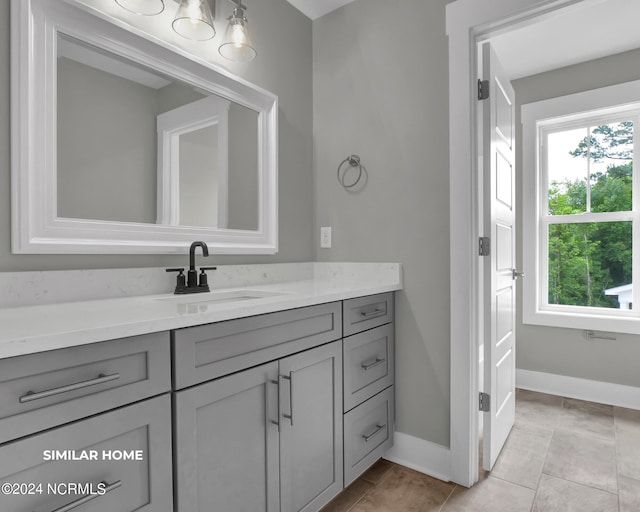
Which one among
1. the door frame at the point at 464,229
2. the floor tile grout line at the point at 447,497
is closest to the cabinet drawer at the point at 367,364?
the door frame at the point at 464,229

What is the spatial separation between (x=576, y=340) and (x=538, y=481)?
148 centimetres

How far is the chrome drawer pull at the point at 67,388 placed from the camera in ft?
2.45

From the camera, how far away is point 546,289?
123 inches

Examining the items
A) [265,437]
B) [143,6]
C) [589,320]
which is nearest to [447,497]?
[265,437]

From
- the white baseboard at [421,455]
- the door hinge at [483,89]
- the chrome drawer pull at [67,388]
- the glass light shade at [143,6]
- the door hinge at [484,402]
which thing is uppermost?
the glass light shade at [143,6]

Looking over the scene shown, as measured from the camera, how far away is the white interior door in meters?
1.82

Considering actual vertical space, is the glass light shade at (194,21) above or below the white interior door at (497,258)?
above

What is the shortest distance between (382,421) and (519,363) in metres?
1.80

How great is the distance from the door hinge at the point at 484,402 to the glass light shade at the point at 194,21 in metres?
2.00

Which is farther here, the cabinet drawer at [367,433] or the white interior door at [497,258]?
the white interior door at [497,258]

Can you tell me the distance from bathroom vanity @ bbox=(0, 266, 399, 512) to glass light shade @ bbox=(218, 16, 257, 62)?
1.08 metres

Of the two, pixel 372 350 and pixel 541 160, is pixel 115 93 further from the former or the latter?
pixel 541 160

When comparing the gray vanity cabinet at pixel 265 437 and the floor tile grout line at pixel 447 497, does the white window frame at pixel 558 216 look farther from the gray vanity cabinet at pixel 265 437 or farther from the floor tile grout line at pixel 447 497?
the gray vanity cabinet at pixel 265 437

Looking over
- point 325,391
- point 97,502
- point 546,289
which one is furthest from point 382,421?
point 546,289
